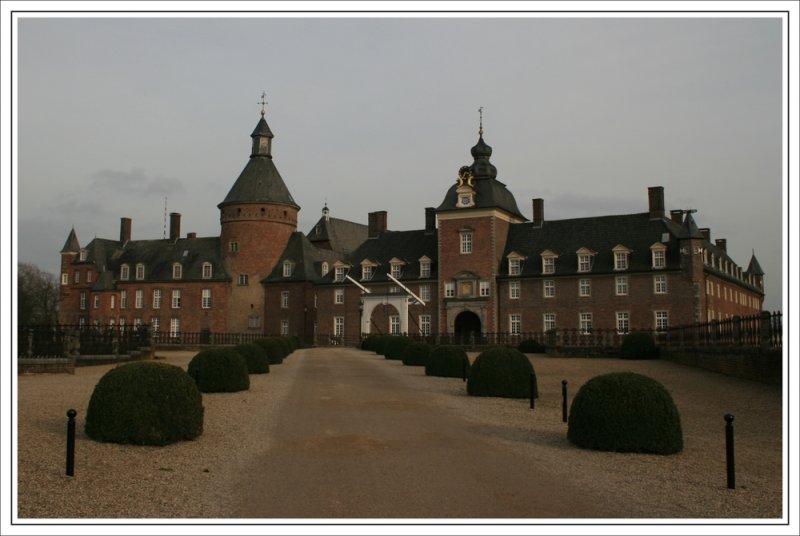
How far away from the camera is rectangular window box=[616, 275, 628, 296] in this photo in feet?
173

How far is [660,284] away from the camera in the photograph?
51.5 metres

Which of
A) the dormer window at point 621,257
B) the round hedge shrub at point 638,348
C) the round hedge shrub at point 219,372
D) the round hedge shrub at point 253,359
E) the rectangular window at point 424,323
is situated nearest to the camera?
the round hedge shrub at point 219,372

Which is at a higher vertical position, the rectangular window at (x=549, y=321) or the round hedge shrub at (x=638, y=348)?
the rectangular window at (x=549, y=321)

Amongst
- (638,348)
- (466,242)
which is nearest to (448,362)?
(638,348)

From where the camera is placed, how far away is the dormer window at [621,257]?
5325 cm

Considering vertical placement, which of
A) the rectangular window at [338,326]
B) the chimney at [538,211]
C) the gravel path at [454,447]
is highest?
the chimney at [538,211]

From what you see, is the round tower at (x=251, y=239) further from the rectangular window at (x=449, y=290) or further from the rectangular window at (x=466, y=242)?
the rectangular window at (x=466, y=242)

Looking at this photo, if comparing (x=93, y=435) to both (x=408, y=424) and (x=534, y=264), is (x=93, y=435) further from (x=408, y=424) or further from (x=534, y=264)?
(x=534, y=264)

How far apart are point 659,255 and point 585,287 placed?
215 inches

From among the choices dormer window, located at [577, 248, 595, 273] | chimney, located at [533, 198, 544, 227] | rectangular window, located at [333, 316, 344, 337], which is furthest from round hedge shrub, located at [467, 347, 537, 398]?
rectangular window, located at [333, 316, 344, 337]

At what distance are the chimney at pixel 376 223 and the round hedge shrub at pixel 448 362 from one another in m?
44.2

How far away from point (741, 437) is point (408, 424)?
5.59 meters

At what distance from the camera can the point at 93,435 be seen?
11.1 m

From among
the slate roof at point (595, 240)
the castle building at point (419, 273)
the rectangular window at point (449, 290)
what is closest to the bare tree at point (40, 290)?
the castle building at point (419, 273)
